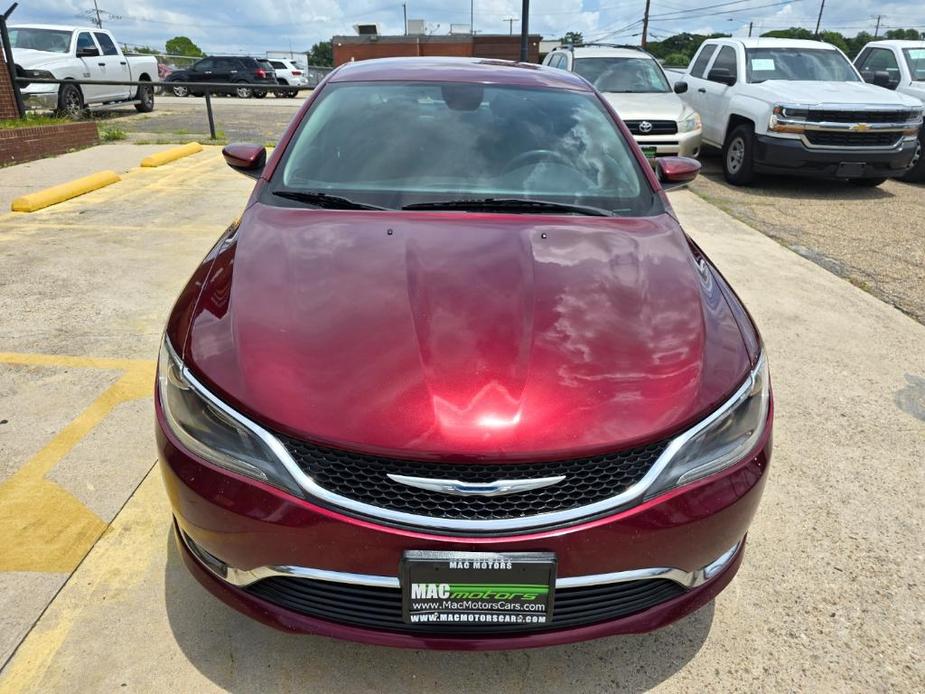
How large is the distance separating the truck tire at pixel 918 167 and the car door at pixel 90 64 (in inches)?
581

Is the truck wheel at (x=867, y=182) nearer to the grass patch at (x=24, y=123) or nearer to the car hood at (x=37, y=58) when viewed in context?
the grass patch at (x=24, y=123)

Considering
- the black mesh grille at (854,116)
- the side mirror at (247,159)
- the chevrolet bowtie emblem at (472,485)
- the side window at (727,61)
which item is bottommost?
the chevrolet bowtie emblem at (472,485)

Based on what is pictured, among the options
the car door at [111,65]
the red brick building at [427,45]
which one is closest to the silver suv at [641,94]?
the car door at [111,65]

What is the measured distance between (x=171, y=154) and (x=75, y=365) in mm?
7387

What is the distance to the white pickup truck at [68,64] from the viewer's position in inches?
511

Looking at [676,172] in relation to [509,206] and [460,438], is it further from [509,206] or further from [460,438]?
[460,438]

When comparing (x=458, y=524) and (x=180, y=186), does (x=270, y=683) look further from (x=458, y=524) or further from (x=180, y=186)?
(x=180, y=186)

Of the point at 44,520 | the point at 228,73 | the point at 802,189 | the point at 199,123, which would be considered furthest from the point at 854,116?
the point at 228,73

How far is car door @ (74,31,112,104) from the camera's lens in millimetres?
14125

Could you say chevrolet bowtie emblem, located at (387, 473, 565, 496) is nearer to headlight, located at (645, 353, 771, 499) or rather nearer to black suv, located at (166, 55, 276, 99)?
headlight, located at (645, 353, 771, 499)

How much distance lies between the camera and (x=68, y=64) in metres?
13.7

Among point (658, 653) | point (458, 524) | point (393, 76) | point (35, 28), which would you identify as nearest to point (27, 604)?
point (458, 524)

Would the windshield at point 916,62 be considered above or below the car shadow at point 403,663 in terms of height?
above

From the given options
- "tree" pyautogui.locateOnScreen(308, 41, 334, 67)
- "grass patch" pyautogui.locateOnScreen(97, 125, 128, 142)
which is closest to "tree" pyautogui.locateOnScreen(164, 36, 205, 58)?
"tree" pyautogui.locateOnScreen(308, 41, 334, 67)
